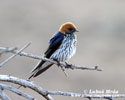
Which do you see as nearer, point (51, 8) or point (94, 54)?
point (94, 54)

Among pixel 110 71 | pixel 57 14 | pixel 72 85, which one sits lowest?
pixel 72 85

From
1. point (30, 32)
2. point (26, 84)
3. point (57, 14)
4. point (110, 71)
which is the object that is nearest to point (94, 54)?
point (110, 71)

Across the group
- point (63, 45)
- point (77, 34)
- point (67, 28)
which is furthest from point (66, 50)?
point (77, 34)

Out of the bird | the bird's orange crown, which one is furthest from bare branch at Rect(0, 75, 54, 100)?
the bird's orange crown

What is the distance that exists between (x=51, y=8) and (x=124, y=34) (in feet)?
13.1

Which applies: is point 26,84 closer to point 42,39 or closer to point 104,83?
point 104,83

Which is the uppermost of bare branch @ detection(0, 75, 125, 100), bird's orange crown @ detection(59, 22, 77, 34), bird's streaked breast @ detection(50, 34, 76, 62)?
bird's orange crown @ detection(59, 22, 77, 34)

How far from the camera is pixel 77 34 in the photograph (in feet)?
48.4

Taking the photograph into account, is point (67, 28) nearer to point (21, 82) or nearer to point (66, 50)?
point (66, 50)

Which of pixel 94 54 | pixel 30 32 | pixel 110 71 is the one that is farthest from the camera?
pixel 30 32

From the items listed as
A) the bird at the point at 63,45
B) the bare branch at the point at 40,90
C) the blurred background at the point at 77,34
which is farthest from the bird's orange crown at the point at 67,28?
the blurred background at the point at 77,34

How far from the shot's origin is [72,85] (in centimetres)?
1161

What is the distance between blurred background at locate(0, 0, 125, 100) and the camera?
11.7 m

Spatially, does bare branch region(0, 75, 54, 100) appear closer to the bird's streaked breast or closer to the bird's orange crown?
the bird's streaked breast
